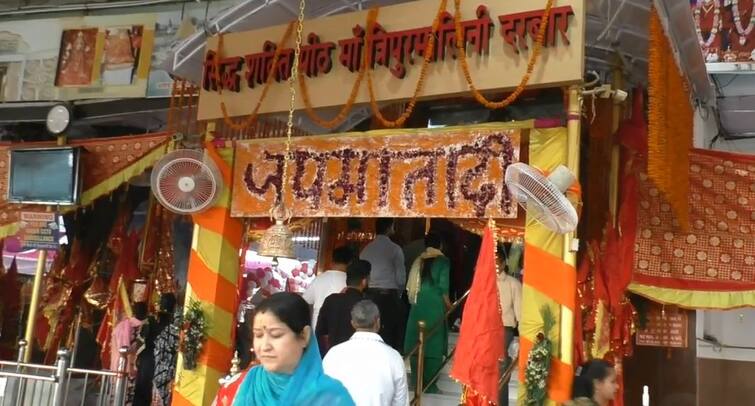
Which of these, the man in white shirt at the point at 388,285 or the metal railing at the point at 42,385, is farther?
the man in white shirt at the point at 388,285

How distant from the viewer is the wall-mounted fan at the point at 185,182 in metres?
6.57

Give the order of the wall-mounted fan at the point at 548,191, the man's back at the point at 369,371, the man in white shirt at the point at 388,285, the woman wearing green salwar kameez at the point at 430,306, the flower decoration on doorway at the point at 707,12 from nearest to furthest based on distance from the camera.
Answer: the man's back at the point at 369,371
the wall-mounted fan at the point at 548,191
the man in white shirt at the point at 388,285
the woman wearing green salwar kameez at the point at 430,306
the flower decoration on doorway at the point at 707,12

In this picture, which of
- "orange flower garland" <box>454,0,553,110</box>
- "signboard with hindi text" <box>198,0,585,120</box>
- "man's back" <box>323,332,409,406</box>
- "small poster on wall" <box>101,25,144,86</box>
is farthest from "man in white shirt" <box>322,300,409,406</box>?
"small poster on wall" <box>101,25,144,86</box>

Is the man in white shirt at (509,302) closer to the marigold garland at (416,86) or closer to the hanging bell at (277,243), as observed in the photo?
the marigold garland at (416,86)

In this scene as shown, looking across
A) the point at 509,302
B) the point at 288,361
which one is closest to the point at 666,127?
the point at 509,302

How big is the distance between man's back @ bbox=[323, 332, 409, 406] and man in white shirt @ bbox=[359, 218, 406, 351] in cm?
265

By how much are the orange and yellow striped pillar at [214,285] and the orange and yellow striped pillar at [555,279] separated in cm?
285

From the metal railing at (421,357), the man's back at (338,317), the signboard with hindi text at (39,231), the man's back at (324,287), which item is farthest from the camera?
the signboard with hindi text at (39,231)

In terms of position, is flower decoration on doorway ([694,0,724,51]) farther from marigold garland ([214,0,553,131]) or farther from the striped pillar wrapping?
the striped pillar wrapping

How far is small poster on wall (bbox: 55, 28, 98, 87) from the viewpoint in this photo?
389 inches

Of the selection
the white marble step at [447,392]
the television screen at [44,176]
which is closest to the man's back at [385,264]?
the white marble step at [447,392]

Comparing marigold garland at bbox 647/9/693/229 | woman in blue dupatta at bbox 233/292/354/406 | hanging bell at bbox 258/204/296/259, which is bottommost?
woman in blue dupatta at bbox 233/292/354/406

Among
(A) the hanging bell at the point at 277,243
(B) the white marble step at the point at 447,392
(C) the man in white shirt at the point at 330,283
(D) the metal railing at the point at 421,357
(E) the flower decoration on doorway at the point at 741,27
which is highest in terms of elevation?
(E) the flower decoration on doorway at the point at 741,27

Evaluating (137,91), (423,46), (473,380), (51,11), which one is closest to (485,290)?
(473,380)
